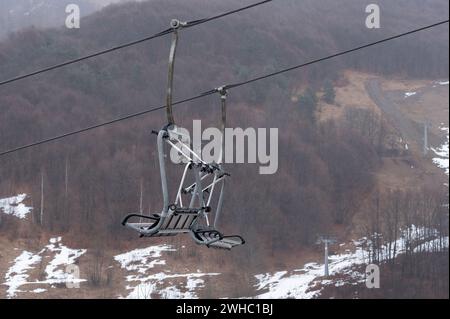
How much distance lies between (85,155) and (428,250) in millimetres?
15227

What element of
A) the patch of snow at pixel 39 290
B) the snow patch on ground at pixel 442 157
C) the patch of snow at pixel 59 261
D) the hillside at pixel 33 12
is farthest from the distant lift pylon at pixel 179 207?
the hillside at pixel 33 12

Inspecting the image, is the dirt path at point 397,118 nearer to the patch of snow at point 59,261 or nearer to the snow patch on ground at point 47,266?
the patch of snow at point 59,261

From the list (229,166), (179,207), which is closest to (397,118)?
(229,166)

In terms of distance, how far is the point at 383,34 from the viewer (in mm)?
65188

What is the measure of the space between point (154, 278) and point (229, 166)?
1200 centimetres

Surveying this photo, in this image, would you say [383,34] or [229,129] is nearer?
[229,129]

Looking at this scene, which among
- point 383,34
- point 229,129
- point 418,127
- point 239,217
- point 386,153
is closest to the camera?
point 239,217

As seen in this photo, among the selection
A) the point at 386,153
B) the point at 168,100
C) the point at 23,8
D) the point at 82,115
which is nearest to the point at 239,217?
the point at 82,115

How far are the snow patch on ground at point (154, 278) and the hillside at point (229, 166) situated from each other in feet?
0.27

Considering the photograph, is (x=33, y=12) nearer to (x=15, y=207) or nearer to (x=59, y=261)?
(x=15, y=207)

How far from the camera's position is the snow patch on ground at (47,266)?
2322 cm

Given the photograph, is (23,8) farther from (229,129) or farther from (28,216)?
(28,216)

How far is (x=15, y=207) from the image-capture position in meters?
27.5

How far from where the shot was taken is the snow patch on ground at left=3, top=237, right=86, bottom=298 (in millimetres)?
23219
